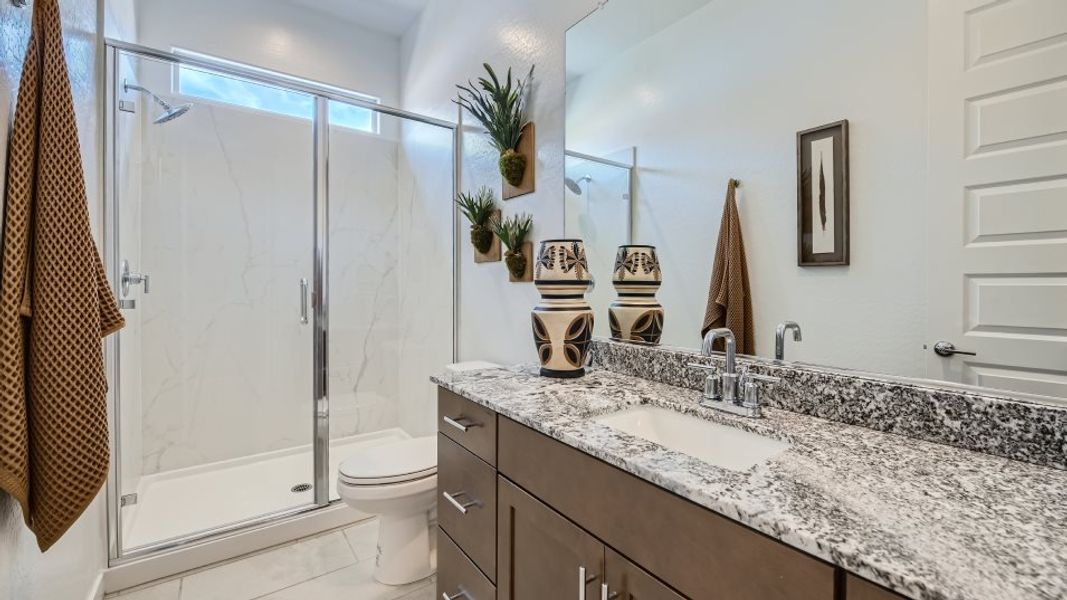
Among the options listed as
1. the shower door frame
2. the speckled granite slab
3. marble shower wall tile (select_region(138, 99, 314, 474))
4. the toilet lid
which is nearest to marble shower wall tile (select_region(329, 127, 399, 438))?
marble shower wall tile (select_region(138, 99, 314, 474))

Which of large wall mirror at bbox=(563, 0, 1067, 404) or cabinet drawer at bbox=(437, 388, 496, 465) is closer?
large wall mirror at bbox=(563, 0, 1067, 404)

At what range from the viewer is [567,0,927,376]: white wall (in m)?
0.98

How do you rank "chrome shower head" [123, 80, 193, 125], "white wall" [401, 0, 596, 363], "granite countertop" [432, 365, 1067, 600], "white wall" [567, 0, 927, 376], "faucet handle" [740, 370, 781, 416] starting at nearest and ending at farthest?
"granite countertop" [432, 365, 1067, 600] < "white wall" [567, 0, 927, 376] < "faucet handle" [740, 370, 781, 416] < "white wall" [401, 0, 596, 363] < "chrome shower head" [123, 80, 193, 125]

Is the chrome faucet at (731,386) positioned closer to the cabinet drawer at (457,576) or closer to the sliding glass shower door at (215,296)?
the cabinet drawer at (457,576)

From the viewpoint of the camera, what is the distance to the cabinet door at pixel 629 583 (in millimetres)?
753

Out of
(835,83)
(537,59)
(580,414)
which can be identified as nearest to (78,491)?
(580,414)

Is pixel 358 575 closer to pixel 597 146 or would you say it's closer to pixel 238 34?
pixel 597 146

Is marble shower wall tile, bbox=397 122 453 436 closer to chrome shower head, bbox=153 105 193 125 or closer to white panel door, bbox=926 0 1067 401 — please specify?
chrome shower head, bbox=153 105 193 125

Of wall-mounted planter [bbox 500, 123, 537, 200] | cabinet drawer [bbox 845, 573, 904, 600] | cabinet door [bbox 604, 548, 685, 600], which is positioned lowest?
cabinet door [bbox 604, 548, 685, 600]

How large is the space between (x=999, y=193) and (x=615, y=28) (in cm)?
127

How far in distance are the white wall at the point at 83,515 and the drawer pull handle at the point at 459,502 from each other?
3.08ft

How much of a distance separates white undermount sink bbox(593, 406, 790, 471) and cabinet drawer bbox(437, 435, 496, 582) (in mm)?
374

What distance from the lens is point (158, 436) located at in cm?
263

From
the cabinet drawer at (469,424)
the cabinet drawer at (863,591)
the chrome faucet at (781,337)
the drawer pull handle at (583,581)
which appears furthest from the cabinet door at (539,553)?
the chrome faucet at (781,337)
